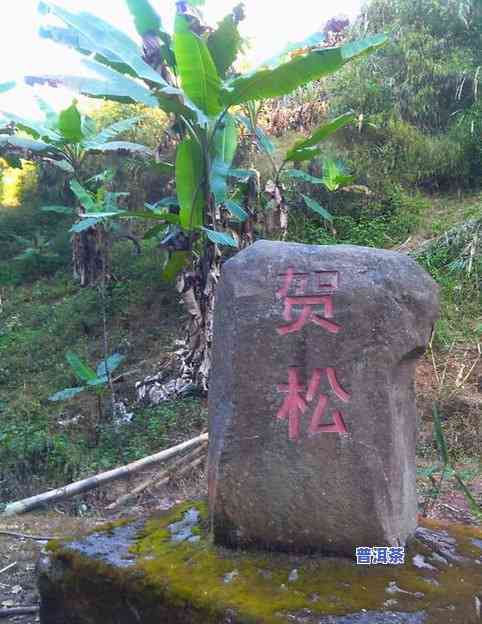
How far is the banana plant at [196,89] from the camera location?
4242 millimetres

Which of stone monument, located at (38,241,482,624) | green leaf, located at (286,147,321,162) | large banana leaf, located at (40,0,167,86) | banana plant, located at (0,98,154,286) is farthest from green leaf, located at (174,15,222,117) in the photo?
stone monument, located at (38,241,482,624)

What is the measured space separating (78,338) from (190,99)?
4.07m

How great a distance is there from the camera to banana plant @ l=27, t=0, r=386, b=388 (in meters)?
4.24

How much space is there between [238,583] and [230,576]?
6cm

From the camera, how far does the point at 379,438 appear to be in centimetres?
238

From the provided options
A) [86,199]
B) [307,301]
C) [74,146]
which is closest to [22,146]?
[74,146]

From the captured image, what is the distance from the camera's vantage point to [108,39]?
16.1ft

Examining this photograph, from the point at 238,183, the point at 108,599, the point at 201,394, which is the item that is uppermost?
the point at 238,183

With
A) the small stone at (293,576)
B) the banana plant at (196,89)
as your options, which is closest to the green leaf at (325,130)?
the banana plant at (196,89)

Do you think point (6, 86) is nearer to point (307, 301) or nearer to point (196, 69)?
point (196, 69)

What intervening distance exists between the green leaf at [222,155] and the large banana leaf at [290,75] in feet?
1.96

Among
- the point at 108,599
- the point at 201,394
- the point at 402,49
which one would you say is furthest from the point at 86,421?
the point at 402,49

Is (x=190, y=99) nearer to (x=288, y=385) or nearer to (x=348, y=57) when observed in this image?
(x=348, y=57)

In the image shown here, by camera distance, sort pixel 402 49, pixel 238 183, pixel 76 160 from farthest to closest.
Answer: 1. pixel 402 49
2. pixel 76 160
3. pixel 238 183
